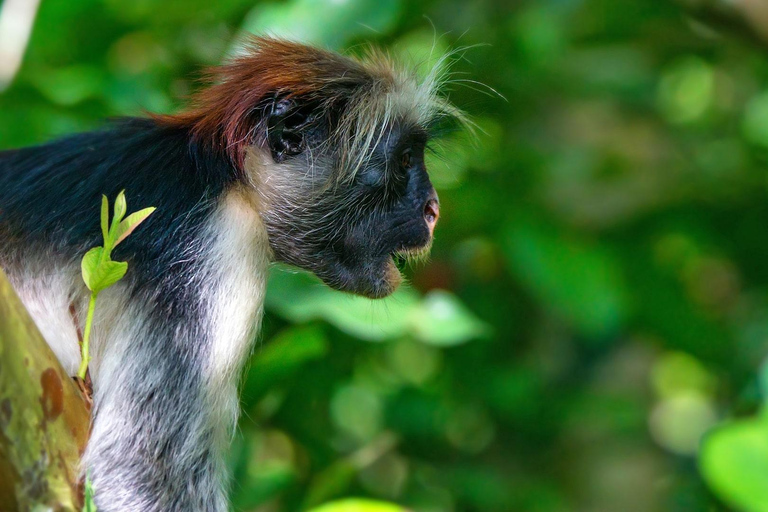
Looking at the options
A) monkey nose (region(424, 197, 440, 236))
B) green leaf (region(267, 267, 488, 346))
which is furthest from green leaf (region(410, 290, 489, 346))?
monkey nose (region(424, 197, 440, 236))

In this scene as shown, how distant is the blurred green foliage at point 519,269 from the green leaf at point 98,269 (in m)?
1.49

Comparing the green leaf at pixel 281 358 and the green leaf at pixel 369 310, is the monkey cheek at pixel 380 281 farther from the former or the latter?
the green leaf at pixel 281 358

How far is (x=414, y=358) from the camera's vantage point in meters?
6.83

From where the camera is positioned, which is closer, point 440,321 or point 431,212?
point 431,212

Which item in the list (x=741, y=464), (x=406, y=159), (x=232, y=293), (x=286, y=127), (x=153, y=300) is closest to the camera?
(x=153, y=300)

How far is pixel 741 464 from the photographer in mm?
3594

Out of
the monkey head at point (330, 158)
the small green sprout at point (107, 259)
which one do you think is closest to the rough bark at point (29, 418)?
the small green sprout at point (107, 259)

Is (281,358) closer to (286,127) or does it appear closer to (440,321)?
(440,321)

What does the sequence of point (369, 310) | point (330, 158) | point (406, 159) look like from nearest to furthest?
point (330, 158) → point (406, 159) → point (369, 310)

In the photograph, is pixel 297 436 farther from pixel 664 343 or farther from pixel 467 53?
pixel 664 343

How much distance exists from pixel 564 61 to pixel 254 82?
146 inches

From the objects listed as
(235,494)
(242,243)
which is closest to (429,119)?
(242,243)

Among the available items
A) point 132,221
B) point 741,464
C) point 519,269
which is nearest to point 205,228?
point 132,221

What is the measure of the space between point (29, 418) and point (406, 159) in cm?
212
